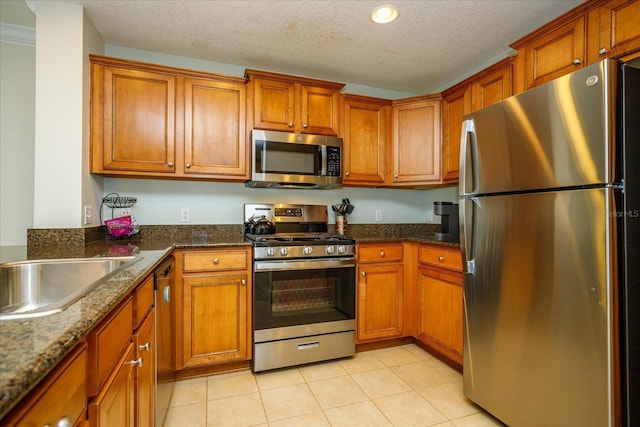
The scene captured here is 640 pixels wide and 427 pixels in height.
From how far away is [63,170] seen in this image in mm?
1909

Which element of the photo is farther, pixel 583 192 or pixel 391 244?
pixel 391 244

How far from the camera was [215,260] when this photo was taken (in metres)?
2.10

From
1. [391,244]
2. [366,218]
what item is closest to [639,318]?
[391,244]

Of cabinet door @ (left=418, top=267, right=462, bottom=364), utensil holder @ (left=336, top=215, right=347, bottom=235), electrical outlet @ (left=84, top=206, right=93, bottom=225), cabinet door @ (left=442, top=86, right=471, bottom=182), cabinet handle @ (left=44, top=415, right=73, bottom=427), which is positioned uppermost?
cabinet door @ (left=442, top=86, right=471, bottom=182)

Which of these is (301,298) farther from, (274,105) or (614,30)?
(614,30)

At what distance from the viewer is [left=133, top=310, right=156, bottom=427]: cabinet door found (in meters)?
1.14

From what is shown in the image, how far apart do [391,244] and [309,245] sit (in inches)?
28.2

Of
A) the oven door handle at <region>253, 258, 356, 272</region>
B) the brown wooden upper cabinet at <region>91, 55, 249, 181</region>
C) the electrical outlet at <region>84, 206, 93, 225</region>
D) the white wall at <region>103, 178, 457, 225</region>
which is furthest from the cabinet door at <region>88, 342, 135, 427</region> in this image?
the white wall at <region>103, 178, 457, 225</region>

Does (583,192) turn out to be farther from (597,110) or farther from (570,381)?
(570,381)

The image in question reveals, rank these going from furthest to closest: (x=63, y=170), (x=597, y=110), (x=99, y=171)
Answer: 1. (x=99, y=171)
2. (x=63, y=170)
3. (x=597, y=110)

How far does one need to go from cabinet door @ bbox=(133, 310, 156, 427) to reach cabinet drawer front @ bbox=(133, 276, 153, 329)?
0.12 feet

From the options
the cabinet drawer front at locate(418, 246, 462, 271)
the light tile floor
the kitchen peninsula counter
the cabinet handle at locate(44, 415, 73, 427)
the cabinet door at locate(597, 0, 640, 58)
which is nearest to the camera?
the kitchen peninsula counter

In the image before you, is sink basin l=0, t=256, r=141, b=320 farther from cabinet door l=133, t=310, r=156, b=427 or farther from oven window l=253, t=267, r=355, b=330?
oven window l=253, t=267, r=355, b=330

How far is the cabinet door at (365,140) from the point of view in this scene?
269 centimetres
